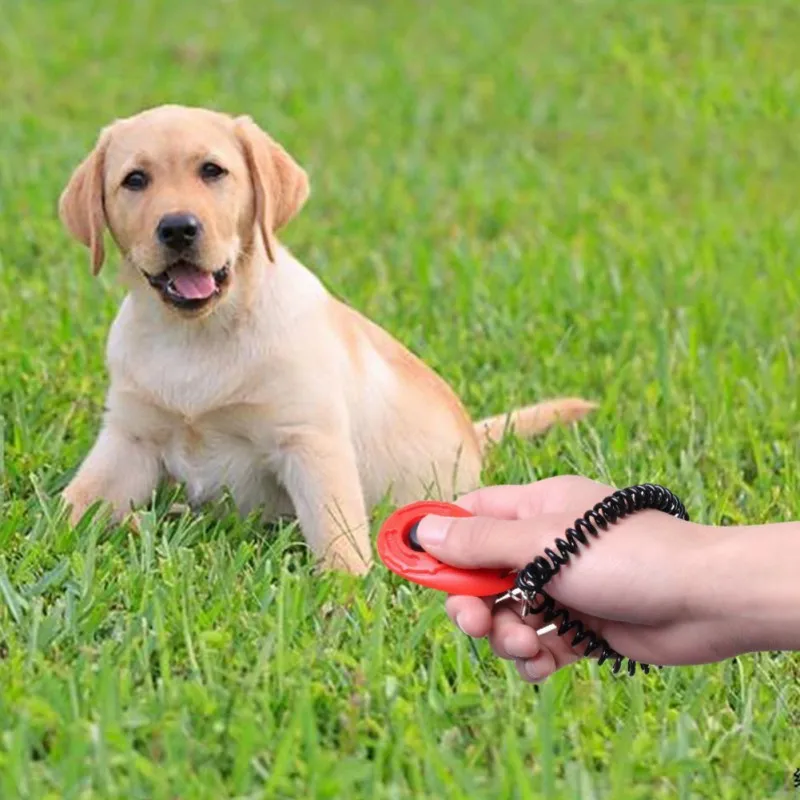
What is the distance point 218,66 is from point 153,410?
5.31 metres

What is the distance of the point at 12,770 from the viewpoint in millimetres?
2475

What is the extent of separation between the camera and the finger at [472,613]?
284 cm

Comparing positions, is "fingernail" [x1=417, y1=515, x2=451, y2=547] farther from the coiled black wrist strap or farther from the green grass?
the green grass

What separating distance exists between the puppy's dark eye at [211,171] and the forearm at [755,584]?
Answer: 1.60 meters

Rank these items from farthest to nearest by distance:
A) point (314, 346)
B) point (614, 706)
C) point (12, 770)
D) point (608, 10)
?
1. point (608, 10)
2. point (314, 346)
3. point (614, 706)
4. point (12, 770)

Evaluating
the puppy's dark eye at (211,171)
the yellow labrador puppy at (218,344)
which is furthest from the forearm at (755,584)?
the puppy's dark eye at (211,171)

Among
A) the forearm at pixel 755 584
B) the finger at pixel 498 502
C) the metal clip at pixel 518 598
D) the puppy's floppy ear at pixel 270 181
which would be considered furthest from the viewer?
the puppy's floppy ear at pixel 270 181

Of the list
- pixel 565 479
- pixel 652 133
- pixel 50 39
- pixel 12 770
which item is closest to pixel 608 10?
pixel 652 133

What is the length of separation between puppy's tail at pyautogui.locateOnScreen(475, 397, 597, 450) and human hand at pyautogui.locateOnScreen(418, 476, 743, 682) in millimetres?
1469

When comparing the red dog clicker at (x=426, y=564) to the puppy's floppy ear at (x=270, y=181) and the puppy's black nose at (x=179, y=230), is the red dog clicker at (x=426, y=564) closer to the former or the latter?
the puppy's black nose at (x=179, y=230)

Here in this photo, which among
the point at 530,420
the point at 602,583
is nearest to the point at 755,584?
the point at 602,583

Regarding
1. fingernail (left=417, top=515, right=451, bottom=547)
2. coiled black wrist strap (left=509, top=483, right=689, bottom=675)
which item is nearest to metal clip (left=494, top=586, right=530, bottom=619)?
coiled black wrist strap (left=509, top=483, right=689, bottom=675)

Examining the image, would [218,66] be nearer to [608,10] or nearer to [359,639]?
[608,10]

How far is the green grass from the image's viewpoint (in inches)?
106
